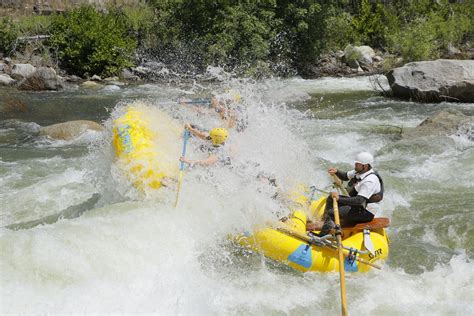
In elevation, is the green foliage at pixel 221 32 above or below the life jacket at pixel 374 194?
below

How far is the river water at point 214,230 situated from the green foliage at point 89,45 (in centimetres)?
985

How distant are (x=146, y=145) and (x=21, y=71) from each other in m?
13.8

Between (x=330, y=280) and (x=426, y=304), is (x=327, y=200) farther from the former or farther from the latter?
(x=426, y=304)

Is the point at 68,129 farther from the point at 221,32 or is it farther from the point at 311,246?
the point at 221,32

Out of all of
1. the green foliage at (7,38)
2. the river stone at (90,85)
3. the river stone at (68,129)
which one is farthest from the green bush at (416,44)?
the green foliage at (7,38)

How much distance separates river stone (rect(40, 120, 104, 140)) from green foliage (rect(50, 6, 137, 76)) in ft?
29.5

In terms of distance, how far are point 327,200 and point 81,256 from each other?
2927 mm

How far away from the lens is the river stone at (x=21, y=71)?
61.8ft

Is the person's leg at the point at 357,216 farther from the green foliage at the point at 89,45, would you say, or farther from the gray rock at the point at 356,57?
the gray rock at the point at 356,57

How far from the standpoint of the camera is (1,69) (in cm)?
1984

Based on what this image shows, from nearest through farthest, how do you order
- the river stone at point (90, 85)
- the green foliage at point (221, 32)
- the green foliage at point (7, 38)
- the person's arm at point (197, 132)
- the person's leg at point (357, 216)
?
the person's leg at point (357, 216)
the person's arm at point (197, 132)
the river stone at point (90, 85)
the green foliage at point (221, 32)
the green foliage at point (7, 38)

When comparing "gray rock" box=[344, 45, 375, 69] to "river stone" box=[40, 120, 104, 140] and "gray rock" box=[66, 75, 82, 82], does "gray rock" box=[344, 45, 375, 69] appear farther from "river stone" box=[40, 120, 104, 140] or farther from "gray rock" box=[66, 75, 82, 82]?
"river stone" box=[40, 120, 104, 140]

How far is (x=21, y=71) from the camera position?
1902cm

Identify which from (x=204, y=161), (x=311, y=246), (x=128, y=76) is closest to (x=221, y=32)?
(x=128, y=76)
